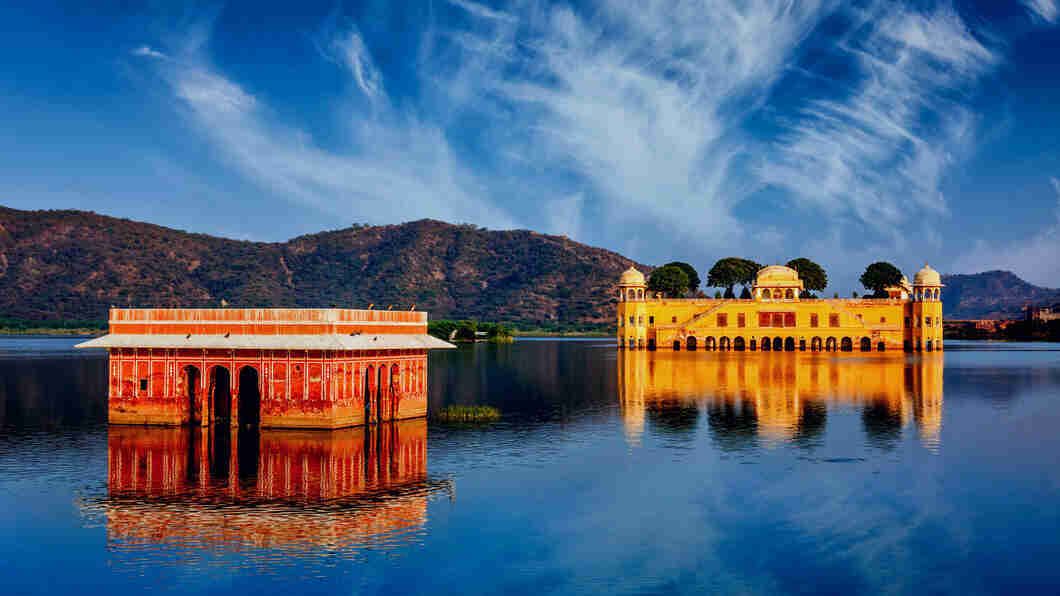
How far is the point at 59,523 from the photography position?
2547cm

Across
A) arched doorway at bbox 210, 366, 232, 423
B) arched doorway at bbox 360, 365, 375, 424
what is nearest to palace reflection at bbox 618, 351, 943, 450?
arched doorway at bbox 360, 365, 375, 424

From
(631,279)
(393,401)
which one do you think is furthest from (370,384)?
(631,279)

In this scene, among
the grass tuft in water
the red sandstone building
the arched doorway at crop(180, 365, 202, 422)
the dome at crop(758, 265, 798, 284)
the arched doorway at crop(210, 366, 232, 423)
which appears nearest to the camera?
the red sandstone building

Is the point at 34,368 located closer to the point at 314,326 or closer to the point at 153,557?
the point at 314,326

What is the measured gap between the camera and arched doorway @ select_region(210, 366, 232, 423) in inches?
1718

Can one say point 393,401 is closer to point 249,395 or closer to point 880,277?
point 249,395

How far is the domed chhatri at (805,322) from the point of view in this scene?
134375mm

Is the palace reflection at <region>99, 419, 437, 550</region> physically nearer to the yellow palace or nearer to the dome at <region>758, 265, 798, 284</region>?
the yellow palace

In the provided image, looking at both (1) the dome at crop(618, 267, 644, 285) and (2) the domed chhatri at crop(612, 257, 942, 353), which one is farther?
(1) the dome at crop(618, 267, 644, 285)

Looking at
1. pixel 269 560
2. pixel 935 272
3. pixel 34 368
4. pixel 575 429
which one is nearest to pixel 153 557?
pixel 269 560

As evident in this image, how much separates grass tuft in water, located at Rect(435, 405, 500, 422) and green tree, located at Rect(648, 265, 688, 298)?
11352 cm

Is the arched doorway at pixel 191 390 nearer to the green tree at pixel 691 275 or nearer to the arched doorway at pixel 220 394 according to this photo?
the arched doorway at pixel 220 394

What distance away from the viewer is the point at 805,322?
134625mm

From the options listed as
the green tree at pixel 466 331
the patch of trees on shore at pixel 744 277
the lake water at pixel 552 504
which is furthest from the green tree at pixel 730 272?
the lake water at pixel 552 504
